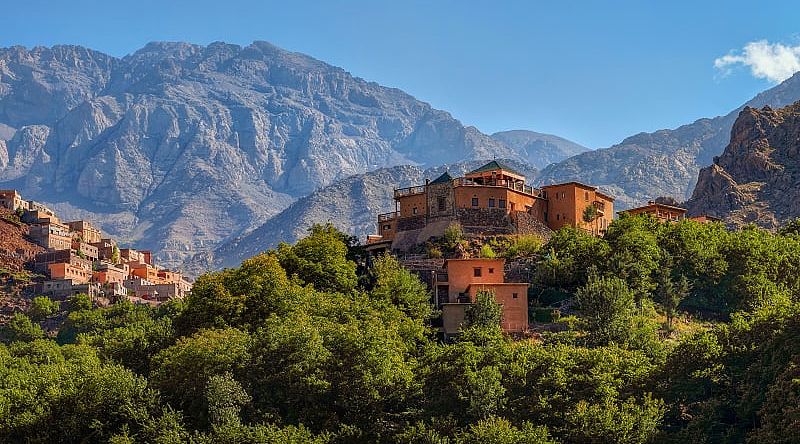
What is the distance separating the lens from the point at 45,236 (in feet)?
543

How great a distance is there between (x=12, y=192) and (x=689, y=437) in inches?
6015

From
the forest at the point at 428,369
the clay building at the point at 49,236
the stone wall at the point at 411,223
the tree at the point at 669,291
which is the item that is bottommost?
the forest at the point at 428,369

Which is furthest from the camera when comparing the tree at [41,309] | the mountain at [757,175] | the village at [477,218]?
the mountain at [757,175]

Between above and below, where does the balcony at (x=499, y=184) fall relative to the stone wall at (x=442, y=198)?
above

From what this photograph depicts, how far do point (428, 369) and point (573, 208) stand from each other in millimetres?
41925

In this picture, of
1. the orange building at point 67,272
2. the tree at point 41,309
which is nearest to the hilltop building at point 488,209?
the tree at point 41,309

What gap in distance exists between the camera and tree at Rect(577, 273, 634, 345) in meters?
67.1

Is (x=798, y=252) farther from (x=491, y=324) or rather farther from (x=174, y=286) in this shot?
(x=174, y=286)

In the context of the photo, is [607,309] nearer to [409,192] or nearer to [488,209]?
[488,209]

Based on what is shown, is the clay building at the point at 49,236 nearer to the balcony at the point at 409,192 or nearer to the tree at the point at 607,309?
the balcony at the point at 409,192

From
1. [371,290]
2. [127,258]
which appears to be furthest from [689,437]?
[127,258]

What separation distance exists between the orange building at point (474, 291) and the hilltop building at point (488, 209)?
1188 cm

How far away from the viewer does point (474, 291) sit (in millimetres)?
78312

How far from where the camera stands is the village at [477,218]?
81188mm
